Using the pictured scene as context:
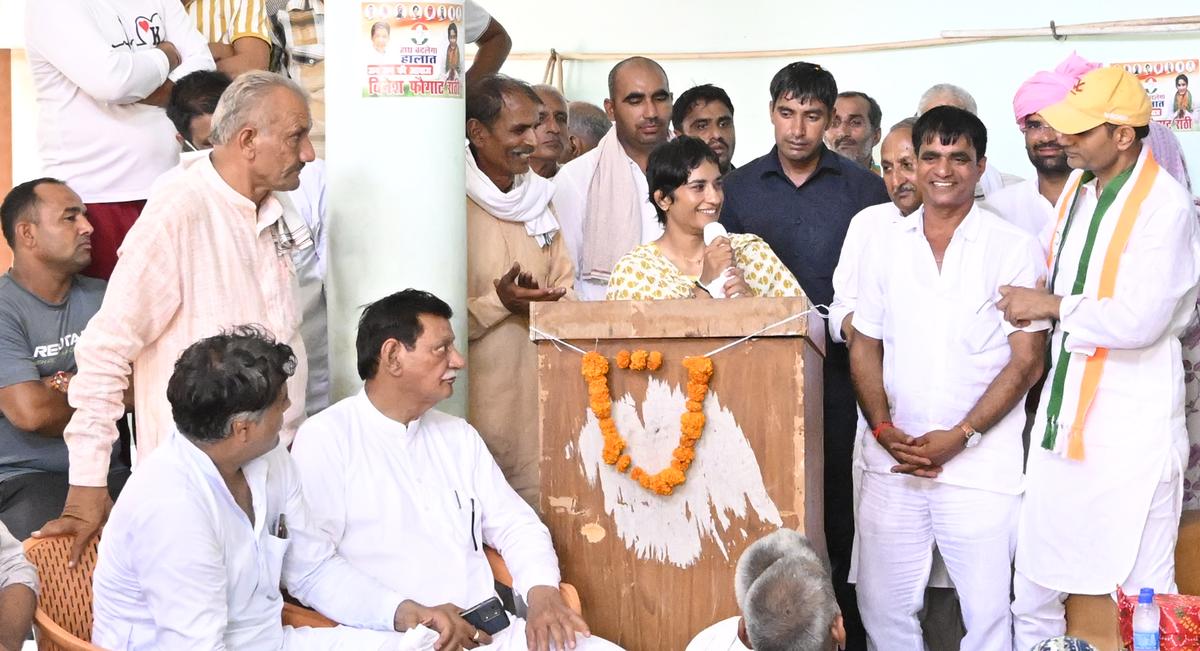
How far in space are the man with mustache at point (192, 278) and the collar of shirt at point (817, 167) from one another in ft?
5.83

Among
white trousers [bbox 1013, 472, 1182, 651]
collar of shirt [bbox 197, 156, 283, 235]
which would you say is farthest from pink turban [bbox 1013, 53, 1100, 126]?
collar of shirt [bbox 197, 156, 283, 235]

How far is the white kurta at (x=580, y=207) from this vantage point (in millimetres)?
5273

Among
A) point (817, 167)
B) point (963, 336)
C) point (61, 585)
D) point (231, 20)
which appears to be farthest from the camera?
point (231, 20)

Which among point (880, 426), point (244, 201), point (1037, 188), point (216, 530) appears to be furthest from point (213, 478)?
point (1037, 188)

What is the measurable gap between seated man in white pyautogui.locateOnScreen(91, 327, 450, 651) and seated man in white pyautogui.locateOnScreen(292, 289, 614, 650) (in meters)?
0.20

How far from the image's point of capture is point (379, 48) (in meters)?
4.27

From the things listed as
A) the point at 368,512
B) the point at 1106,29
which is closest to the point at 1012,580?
the point at 368,512

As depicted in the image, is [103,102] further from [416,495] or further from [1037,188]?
[1037,188]

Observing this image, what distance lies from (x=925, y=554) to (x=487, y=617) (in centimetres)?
144

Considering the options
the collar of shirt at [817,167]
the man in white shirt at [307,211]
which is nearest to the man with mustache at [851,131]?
the collar of shirt at [817,167]

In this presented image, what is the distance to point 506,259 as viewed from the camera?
4.80 m

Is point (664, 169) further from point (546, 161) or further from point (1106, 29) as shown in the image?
point (1106, 29)

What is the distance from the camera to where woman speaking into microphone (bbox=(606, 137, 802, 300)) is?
4129 millimetres

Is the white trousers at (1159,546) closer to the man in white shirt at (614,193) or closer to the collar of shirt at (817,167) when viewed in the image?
the collar of shirt at (817,167)
